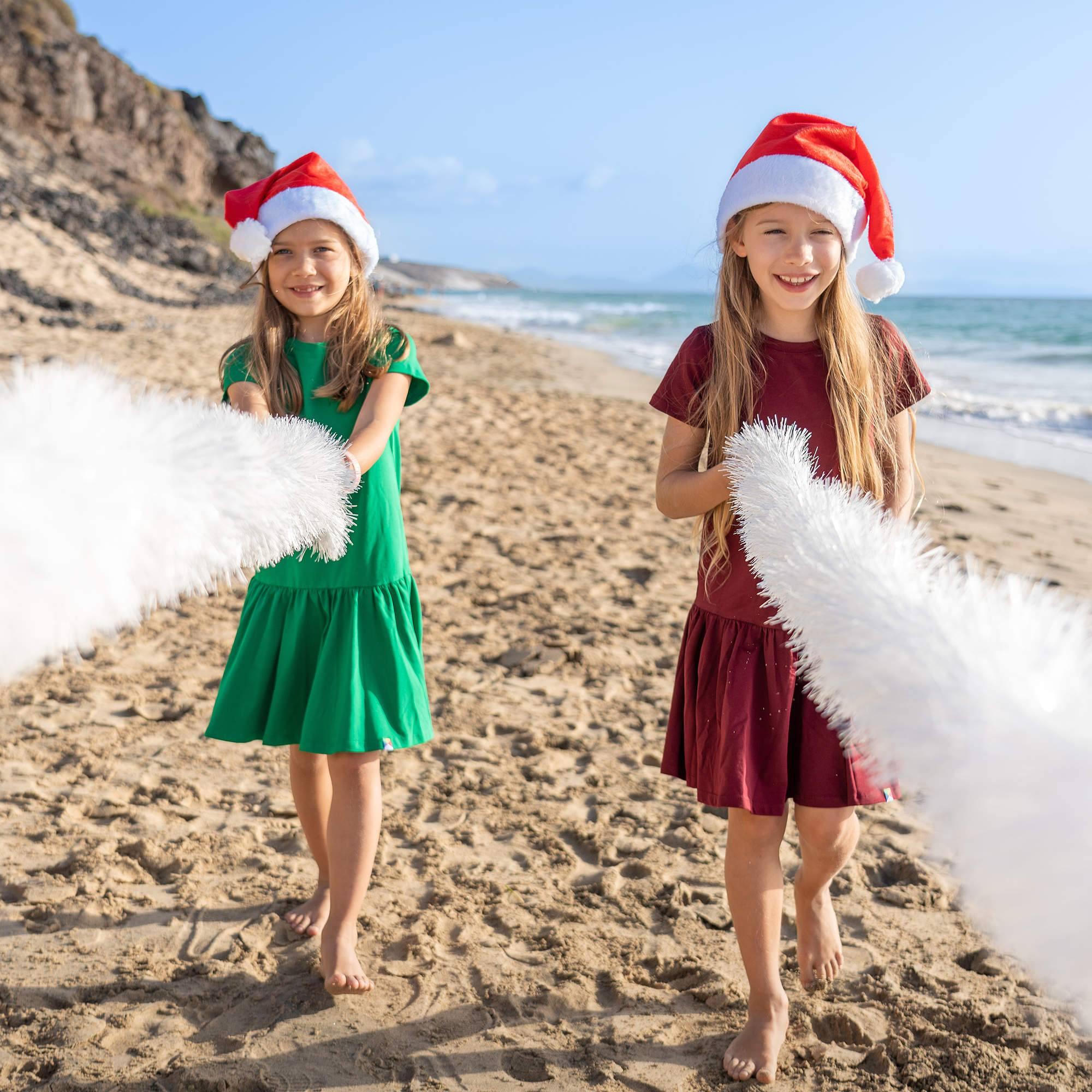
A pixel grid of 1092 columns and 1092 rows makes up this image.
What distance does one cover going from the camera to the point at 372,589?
92.4 inches

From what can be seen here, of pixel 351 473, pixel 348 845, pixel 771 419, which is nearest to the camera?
pixel 351 473

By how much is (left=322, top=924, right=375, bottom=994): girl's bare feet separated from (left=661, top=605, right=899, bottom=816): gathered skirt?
2.98ft

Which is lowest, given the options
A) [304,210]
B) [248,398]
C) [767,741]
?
[767,741]

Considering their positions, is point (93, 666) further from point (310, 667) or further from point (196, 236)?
point (196, 236)

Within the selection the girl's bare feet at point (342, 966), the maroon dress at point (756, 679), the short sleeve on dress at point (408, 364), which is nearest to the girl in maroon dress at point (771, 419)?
the maroon dress at point (756, 679)

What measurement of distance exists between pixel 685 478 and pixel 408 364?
0.76m

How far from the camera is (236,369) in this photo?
242 cm

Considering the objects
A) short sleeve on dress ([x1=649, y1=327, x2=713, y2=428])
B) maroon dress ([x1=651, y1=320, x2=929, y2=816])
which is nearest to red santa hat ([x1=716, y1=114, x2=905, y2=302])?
maroon dress ([x1=651, y1=320, x2=929, y2=816])

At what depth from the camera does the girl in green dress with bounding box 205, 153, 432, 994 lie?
2.29 metres

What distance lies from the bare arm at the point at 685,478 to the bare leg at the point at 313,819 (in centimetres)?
108

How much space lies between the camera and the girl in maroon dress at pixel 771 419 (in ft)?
6.77

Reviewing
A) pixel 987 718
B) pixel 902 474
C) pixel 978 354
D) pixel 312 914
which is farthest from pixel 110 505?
pixel 978 354

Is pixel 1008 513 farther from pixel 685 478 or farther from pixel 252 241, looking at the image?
pixel 252 241

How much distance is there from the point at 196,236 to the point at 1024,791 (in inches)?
1315
